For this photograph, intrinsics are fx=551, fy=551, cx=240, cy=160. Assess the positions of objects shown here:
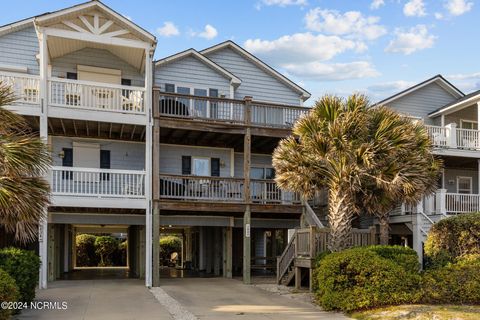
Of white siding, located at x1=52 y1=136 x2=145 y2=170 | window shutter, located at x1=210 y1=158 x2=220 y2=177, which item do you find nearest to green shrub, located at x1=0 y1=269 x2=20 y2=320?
white siding, located at x1=52 y1=136 x2=145 y2=170

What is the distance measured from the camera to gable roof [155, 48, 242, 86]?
23016 mm

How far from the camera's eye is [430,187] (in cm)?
1944

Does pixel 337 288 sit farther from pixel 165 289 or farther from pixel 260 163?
pixel 260 163

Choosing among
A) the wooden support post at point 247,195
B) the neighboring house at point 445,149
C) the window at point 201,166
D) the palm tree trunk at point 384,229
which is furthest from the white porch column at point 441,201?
the window at point 201,166

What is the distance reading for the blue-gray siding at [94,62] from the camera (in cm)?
2172

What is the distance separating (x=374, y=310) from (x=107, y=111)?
1108 centimetres

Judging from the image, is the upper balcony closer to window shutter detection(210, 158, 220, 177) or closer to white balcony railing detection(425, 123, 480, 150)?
window shutter detection(210, 158, 220, 177)

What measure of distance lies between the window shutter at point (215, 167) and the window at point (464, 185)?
471 inches

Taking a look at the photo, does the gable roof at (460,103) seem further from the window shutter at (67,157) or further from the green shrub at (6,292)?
the green shrub at (6,292)

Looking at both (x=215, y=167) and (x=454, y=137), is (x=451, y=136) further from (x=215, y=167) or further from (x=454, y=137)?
(x=215, y=167)

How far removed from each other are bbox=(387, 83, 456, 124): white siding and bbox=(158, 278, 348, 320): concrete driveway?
12.6 metres

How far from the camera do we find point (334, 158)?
16422 millimetres

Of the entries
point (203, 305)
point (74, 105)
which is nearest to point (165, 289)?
point (203, 305)

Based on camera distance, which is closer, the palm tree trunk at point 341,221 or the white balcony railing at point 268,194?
the palm tree trunk at point 341,221
